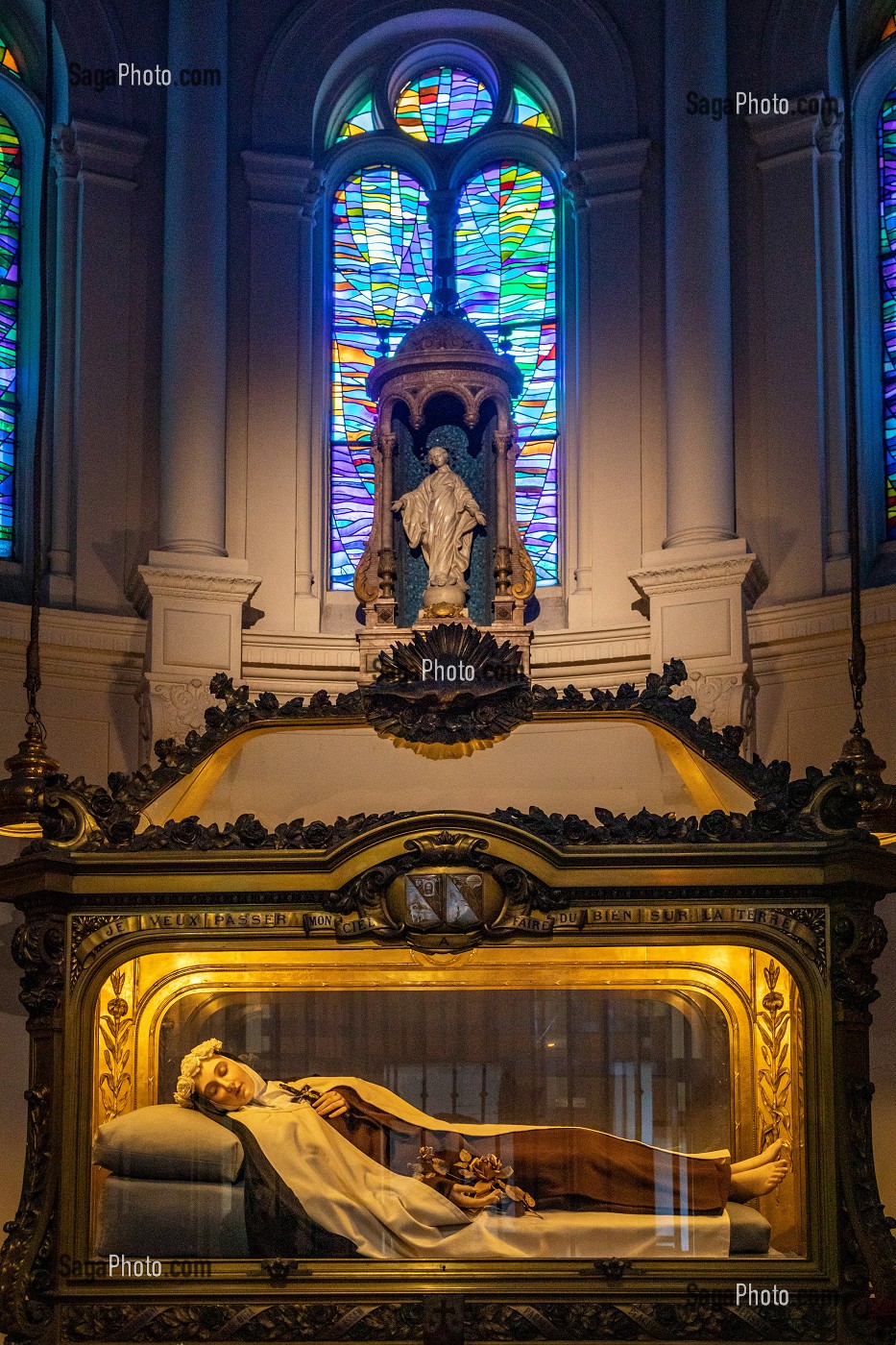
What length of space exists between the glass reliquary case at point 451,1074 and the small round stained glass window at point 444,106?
20.9 feet

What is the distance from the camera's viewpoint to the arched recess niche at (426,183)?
11344 mm

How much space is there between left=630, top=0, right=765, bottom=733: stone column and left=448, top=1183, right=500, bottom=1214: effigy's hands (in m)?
3.97

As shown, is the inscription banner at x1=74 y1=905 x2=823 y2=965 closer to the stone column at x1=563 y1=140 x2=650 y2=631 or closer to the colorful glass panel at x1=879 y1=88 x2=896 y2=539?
the stone column at x1=563 y1=140 x2=650 y2=631

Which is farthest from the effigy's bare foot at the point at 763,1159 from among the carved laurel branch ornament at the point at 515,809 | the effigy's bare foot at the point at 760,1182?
the carved laurel branch ornament at the point at 515,809

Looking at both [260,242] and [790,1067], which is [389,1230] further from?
[260,242]

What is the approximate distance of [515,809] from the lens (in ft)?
23.4

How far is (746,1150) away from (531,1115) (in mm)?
736

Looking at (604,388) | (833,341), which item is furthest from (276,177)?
(833,341)

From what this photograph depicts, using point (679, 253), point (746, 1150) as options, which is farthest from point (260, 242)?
point (746, 1150)

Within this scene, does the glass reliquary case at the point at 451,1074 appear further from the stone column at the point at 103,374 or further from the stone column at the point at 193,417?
the stone column at the point at 103,374

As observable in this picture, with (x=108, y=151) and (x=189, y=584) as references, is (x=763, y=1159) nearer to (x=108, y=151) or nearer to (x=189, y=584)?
(x=189, y=584)

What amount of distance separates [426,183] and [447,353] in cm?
216

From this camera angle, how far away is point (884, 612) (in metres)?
10.2

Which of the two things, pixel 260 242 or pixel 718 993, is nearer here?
pixel 718 993
